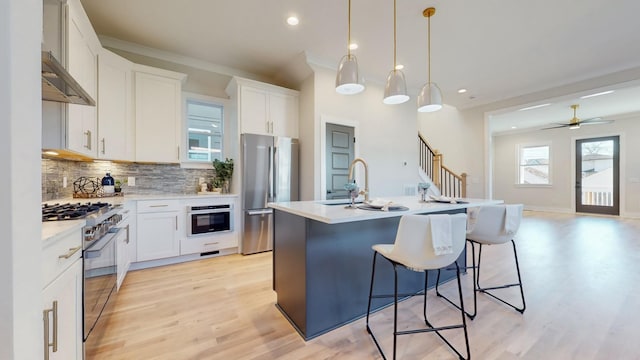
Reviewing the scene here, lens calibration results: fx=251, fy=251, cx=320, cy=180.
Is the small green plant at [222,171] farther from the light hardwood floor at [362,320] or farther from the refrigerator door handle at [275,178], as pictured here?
the light hardwood floor at [362,320]

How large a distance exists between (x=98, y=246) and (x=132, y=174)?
2284mm

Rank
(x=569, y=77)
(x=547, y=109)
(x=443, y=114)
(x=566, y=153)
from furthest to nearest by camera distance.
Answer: (x=566, y=153)
(x=443, y=114)
(x=547, y=109)
(x=569, y=77)

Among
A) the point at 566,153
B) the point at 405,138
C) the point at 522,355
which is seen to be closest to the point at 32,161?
the point at 522,355

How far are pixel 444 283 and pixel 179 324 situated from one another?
100 inches

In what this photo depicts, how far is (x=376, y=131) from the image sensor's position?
14.8 feet

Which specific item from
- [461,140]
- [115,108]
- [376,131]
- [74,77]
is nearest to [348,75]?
[74,77]

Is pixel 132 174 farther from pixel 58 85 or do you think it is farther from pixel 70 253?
pixel 70 253

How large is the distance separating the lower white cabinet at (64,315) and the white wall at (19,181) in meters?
0.46

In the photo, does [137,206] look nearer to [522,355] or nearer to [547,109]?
[522,355]

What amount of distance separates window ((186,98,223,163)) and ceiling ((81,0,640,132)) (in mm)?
708

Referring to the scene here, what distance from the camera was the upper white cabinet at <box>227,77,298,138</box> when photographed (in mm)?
3709

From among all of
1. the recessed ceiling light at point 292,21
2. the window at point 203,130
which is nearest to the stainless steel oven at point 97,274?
the window at point 203,130

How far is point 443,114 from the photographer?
6.82 metres

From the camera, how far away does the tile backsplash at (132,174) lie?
2.55 meters
